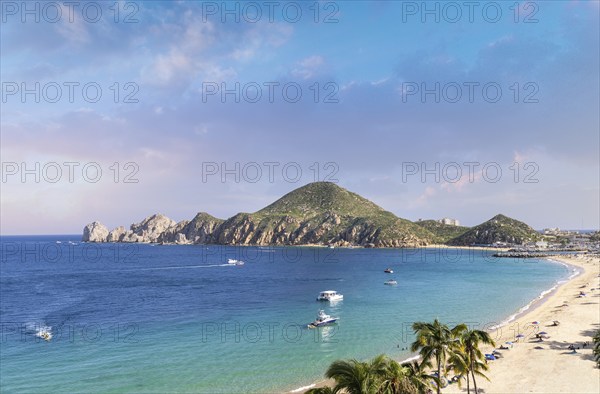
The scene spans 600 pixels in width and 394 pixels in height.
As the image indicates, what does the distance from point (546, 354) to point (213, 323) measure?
169 feet

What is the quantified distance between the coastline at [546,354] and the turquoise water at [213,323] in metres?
5.02

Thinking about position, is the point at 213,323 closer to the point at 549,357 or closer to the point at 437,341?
the point at 437,341

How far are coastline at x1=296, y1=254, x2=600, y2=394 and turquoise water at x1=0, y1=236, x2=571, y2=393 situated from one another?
198 inches

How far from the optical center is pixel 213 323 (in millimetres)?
68562

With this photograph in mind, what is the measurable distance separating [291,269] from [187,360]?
11783 cm

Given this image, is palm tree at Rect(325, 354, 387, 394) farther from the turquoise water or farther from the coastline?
the turquoise water

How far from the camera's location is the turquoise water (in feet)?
146

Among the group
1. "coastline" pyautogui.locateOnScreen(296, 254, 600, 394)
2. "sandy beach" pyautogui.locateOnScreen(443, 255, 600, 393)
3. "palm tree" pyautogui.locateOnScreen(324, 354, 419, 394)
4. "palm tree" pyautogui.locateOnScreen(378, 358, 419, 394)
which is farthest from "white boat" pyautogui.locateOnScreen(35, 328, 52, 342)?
"palm tree" pyautogui.locateOnScreen(378, 358, 419, 394)

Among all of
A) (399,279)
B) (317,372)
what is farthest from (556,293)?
(317,372)

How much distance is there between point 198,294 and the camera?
4008 inches

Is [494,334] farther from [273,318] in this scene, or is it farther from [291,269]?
[291,269]

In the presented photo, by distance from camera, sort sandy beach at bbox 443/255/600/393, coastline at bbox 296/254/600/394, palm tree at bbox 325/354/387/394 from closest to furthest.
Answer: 1. palm tree at bbox 325/354/387/394
2. sandy beach at bbox 443/255/600/393
3. coastline at bbox 296/254/600/394

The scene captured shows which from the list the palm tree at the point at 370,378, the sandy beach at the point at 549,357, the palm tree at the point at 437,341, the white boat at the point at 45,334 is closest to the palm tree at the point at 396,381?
the palm tree at the point at 370,378

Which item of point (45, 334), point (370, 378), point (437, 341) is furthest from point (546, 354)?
point (45, 334)
